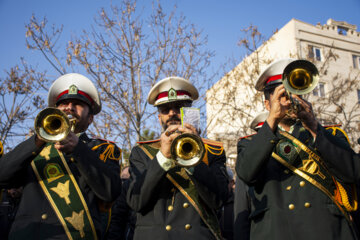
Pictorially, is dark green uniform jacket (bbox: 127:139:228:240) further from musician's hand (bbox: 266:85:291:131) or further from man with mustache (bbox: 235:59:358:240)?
musician's hand (bbox: 266:85:291:131)

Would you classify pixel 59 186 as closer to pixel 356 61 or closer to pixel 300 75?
pixel 300 75

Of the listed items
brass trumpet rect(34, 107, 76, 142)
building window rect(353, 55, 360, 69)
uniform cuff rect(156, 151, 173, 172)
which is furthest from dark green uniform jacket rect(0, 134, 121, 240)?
building window rect(353, 55, 360, 69)

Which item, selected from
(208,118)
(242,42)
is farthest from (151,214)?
(242,42)

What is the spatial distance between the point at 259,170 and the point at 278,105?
57 centimetres

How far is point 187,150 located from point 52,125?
120cm

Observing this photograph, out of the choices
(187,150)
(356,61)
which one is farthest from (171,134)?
(356,61)

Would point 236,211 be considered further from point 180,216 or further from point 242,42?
point 242,42

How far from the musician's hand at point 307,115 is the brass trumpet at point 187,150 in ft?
2.81

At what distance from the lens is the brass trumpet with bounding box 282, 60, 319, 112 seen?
9.39 feet

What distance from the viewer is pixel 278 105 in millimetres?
2834

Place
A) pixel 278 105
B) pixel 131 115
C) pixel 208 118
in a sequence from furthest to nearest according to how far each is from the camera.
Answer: pixel 208 118 < pixel 131 115 < pixel 278 105

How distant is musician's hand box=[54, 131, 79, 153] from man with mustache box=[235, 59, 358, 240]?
1.45 meters

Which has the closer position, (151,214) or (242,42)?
(151,214)

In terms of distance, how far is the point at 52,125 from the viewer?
297cm
